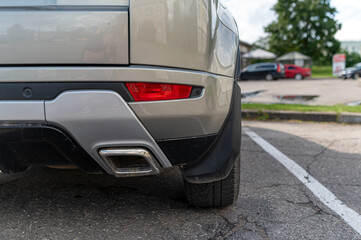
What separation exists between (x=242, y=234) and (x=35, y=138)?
3.78ft

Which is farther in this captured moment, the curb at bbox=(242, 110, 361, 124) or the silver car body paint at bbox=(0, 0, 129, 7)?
the curb at bbox=(242, 110, 361, 124)

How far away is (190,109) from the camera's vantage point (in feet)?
5.34

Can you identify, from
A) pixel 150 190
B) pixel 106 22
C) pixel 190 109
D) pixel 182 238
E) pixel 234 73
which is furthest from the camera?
pixel 150 190

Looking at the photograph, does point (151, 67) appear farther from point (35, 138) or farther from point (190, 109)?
point (35, 138)

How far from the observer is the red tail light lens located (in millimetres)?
1560

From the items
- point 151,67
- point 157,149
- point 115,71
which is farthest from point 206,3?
point 157,149

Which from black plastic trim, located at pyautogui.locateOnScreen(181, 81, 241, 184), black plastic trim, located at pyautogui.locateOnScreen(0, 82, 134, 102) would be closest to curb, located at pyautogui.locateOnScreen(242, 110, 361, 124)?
black plastic trim, located at pyautogui.locateOnScreen(181, 81, 241, 184)

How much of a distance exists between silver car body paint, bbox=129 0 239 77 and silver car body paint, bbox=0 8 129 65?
0.19 ft

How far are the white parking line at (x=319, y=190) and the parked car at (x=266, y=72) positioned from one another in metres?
20.8

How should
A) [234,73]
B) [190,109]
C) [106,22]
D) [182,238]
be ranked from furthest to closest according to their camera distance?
[234,73], [182,238], [190,109], [106,22]

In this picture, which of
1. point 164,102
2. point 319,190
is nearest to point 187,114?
point 164,102

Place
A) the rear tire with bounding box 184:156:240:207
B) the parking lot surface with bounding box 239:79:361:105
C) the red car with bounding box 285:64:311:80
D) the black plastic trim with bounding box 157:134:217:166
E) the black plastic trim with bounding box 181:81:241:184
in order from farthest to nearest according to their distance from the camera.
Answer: the red car with bounding box 285:64:311:80
the parking lot surface with bounding box 239:79:361:105
the rear tire with bounding box 184:156:240:207
the black plastic trim with bounding box 181:81:241:184
the black plastic trim with bounding box 157:134:217:166

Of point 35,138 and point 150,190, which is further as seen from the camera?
point 150,190

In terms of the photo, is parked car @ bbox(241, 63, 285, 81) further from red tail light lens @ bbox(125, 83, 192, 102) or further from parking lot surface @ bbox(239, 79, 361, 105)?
red tail light lens @ bbox(125, 83, 192, 102)
